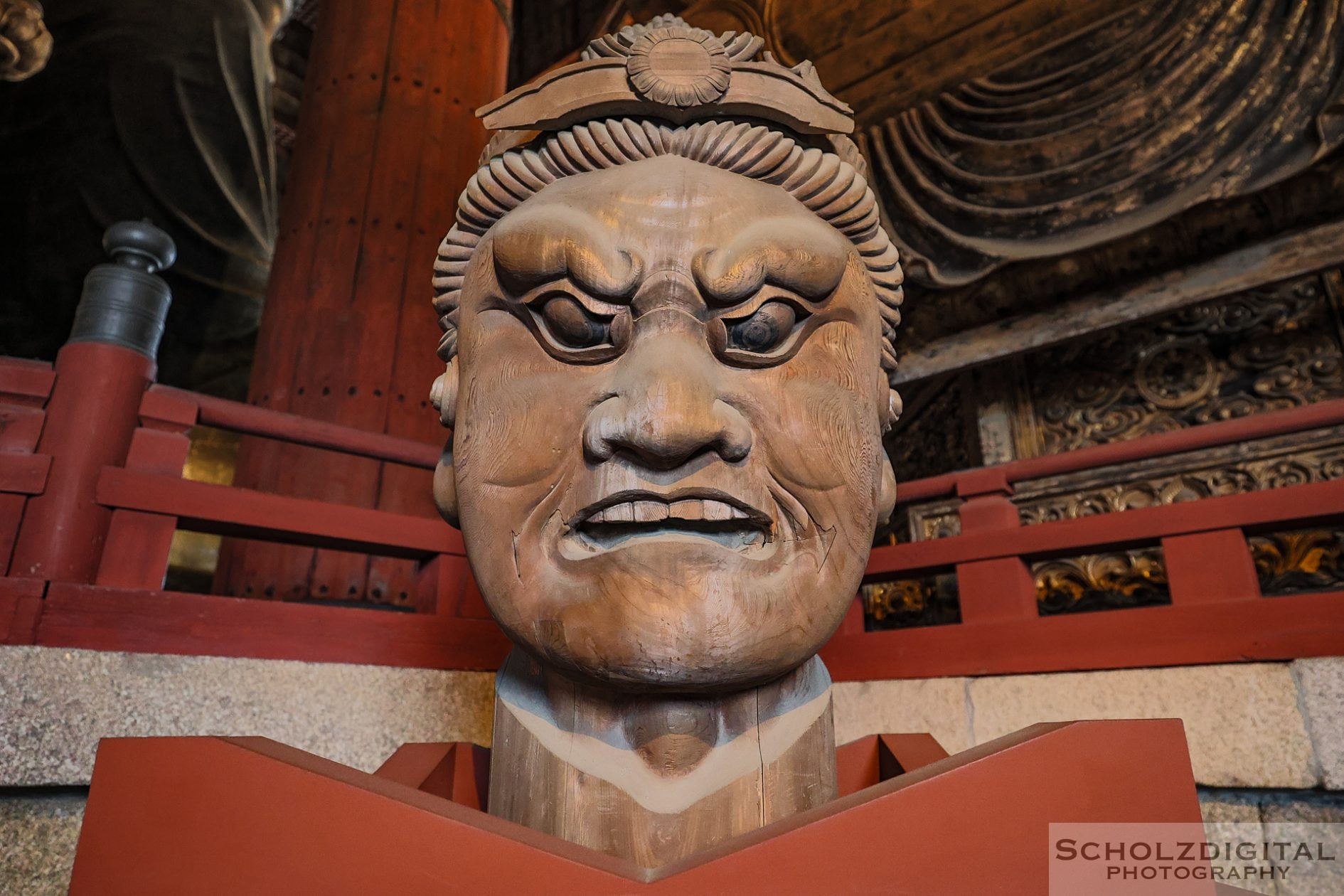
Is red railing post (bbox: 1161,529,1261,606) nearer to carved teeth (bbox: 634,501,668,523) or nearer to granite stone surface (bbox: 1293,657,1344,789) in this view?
granite stone surface (bbox: 1293,657,1344,789)

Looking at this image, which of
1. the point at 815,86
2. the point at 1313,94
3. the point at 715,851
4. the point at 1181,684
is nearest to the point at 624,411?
the point at 715,851

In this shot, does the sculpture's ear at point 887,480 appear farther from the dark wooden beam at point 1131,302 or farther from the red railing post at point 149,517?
the dark wooden beam at point 1131,302

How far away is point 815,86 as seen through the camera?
1353 millimetres

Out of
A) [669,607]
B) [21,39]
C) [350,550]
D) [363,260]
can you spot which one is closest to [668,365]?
[669,607]

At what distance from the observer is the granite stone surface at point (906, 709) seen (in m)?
2.12

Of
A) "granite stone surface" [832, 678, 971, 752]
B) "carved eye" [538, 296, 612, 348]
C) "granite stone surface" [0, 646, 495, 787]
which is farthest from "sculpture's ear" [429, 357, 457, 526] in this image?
"granite stone surface" [832, 678, 971, 752]

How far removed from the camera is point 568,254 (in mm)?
1107

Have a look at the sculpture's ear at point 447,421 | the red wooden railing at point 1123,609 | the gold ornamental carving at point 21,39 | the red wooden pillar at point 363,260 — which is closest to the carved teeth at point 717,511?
the sculpture's ear at point 447,421

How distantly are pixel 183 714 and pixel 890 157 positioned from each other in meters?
3.86

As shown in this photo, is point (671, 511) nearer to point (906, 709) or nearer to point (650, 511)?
point (650, 511)

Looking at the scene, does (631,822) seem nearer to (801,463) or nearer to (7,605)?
(801,463)

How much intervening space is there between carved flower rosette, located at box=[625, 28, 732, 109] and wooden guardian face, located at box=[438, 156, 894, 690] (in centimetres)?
11

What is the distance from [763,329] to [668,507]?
318mm

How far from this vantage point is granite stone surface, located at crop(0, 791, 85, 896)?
1.44 m
